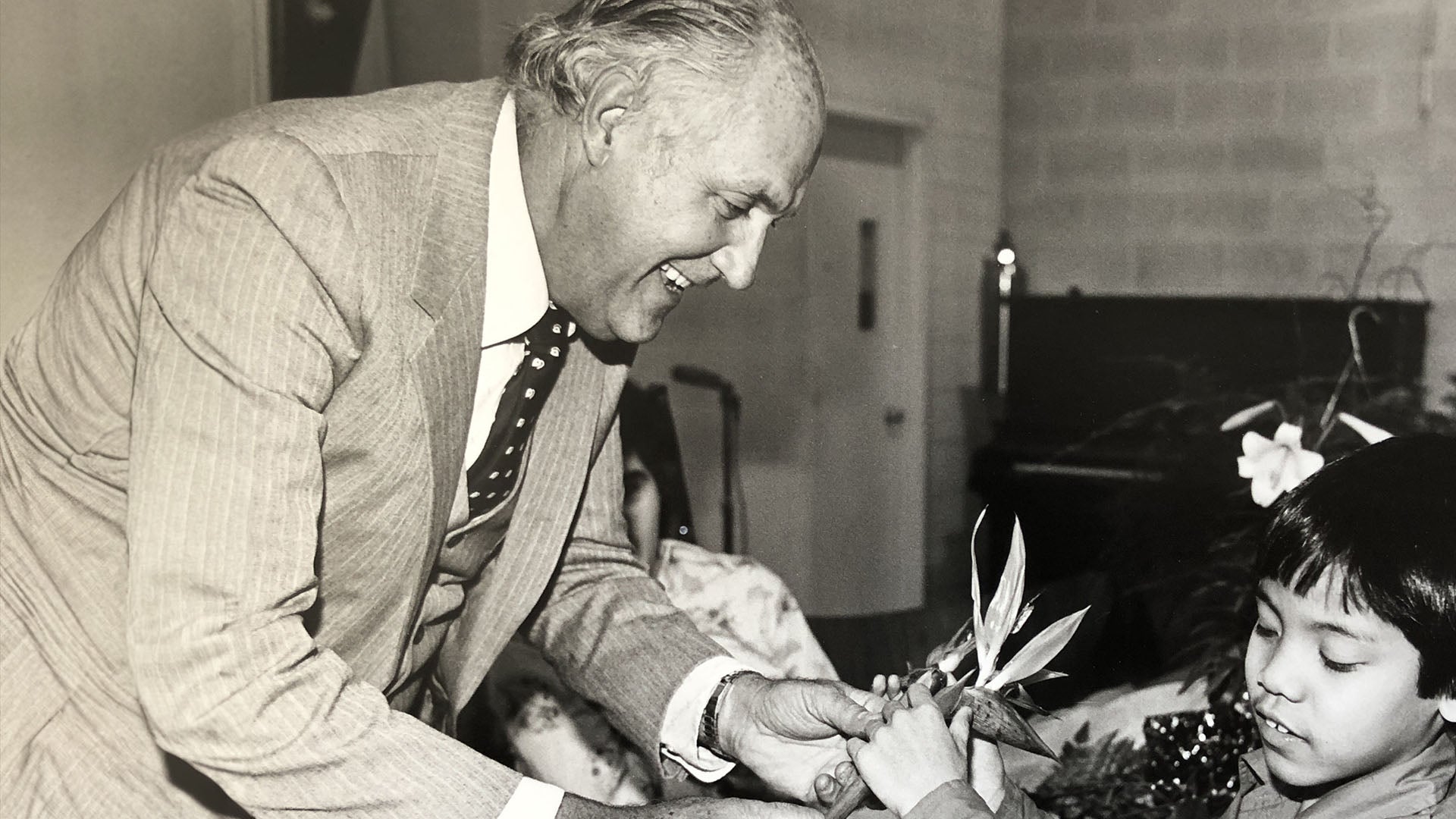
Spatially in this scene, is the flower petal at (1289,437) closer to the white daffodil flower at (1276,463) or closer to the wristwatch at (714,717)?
the white daffodil flower at (1276,463)

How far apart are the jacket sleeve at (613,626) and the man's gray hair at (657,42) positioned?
436 millimetres

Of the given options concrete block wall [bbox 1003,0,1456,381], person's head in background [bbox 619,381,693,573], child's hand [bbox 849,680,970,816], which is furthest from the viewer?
concrete block wall [bbox 1003,0,1456,381]

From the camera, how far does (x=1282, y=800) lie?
1261 mm

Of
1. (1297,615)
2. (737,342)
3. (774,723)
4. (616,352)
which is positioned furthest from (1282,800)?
(737,342)

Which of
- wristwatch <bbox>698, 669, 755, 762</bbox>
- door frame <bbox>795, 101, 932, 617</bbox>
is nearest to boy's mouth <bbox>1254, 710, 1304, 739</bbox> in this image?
wristwatch <bbox>698, 669, 755, 762</bbox>

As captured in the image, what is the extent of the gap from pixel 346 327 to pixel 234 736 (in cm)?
31

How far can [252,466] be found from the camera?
854 millimetres

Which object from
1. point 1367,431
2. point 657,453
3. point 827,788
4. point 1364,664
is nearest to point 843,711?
point 827,788

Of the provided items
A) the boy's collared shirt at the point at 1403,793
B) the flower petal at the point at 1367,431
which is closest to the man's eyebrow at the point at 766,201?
the boy's collared shirt at the point at 1403,793

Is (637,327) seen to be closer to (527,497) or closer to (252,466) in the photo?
(527,497)

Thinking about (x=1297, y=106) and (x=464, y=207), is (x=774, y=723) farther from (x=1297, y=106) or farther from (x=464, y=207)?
(x=1297, y=106)

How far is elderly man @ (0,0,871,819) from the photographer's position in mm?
863

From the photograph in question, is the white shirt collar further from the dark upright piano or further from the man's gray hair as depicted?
the dark upright piano

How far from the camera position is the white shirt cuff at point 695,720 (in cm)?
124
